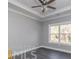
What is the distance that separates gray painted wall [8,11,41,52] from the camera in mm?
4012

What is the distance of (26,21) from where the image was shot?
5098mm

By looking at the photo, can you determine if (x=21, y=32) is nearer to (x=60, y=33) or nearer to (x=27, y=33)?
(x=27, y=33)

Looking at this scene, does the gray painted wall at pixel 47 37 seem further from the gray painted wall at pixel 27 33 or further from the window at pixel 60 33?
the window at pixel 60 33

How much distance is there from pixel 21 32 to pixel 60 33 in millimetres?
2792

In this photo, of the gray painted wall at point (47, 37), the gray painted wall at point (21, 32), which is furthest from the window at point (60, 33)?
the gray painted wall at point (21, 32)

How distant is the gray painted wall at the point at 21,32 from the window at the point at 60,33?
47.8 inches

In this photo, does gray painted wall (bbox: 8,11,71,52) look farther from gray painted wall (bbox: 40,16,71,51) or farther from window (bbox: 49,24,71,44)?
window (bbox: 49,24,71,44)

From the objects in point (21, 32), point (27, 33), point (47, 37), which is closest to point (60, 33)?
point (47, 37)

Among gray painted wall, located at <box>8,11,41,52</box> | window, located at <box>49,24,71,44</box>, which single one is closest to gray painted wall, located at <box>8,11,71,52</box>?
gray painted wall, located at <box>8,11,41,52</box>

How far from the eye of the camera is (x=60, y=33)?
5.63 m

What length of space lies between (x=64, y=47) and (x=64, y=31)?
1.10 metres
